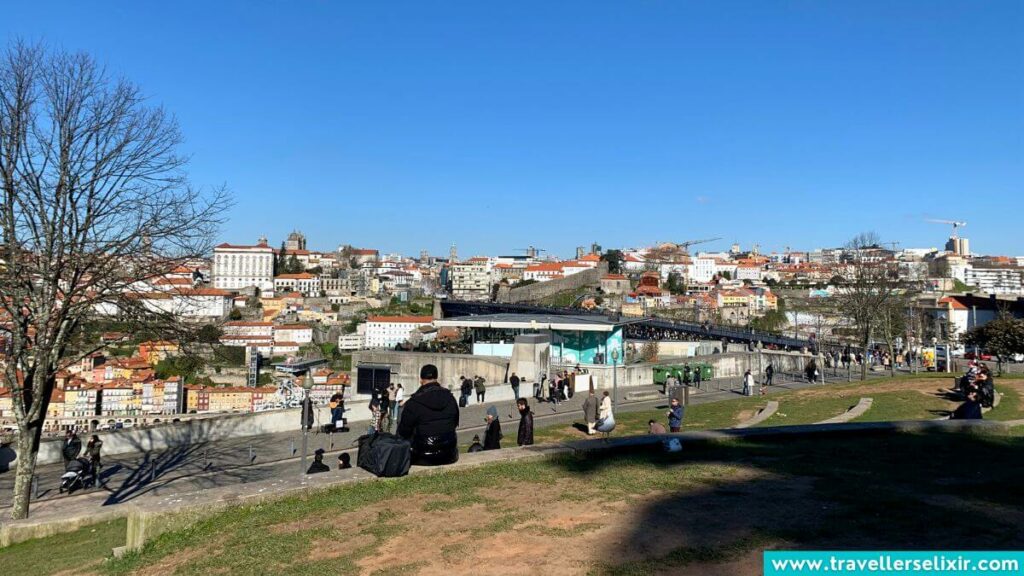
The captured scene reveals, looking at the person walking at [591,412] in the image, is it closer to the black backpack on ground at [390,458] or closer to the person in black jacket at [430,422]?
the person in black jacket at [430,422]

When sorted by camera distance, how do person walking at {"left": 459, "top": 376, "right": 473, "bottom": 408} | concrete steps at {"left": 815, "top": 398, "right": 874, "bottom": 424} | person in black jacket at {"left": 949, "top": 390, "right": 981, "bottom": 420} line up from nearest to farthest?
person in black jacket at {"left": 949, "top": 390, "right": 981, "bottom": 420} → concrete steps at {"left": 815, "top": 398, "right": 874, "bottom": 424} → person walking at {"left": 459, "top": 376, "right": 473, "bottom": 408}

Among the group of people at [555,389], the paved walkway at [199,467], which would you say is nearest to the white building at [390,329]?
the group of people at [555,389]

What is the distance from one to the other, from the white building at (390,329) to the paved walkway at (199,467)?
9749cm

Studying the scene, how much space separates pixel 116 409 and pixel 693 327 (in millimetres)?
62461

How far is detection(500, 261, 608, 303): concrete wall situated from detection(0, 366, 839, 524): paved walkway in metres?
115

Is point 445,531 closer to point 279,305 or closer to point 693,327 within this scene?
point 693,327

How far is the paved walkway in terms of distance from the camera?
1136 cm

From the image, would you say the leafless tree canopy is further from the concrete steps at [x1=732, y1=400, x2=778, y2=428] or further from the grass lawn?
the grass lawn

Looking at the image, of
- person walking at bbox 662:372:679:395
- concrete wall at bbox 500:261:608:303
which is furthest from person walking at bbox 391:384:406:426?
concrete wall at bbox 500:261:608:303

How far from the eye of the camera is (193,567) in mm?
5680

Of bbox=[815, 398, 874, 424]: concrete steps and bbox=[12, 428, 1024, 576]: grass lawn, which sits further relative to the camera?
bbox=[815, 398, 874, 424]: concrete steps

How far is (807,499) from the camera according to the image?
6715 mm

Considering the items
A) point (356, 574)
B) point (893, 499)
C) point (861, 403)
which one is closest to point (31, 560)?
point (356, 574)

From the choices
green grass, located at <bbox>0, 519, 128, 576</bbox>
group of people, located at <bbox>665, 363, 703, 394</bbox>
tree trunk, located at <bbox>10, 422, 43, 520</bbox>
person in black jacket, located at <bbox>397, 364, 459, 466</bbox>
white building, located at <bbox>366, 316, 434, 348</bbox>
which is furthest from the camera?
white building, located at <bbox>366, 316, 434, 348</bbox>
